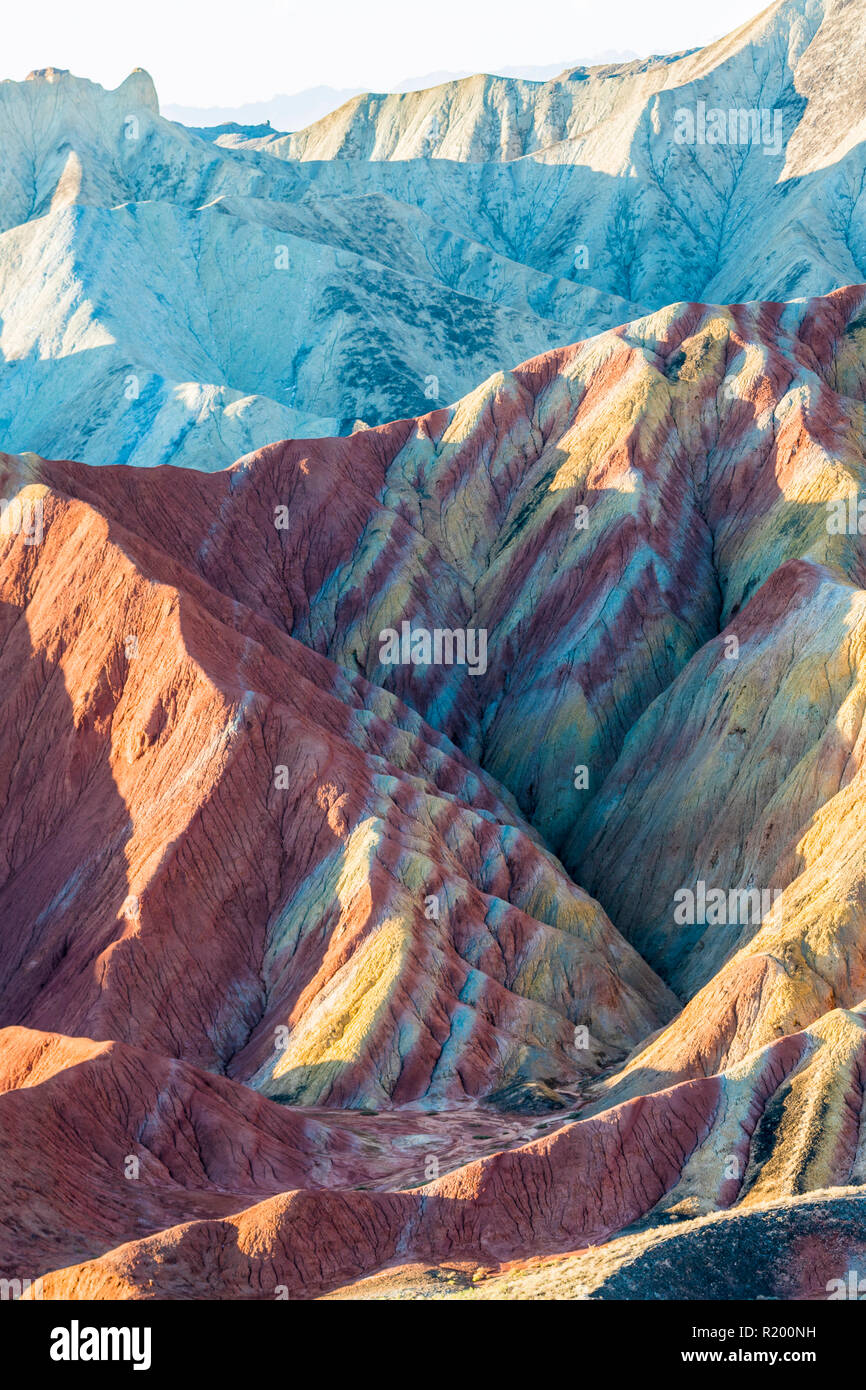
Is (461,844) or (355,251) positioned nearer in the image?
(461,844)

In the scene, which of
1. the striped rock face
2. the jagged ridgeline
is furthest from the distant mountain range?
the jagged ridgeline

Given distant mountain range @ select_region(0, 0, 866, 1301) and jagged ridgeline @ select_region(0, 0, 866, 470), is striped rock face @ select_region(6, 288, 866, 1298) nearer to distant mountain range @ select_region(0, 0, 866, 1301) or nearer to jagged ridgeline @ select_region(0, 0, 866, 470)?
distant mountain range @ select_region(0, 0, 866, 1301)

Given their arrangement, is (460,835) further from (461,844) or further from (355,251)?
(355,251)

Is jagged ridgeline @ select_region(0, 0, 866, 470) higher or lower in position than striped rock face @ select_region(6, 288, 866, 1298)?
higher

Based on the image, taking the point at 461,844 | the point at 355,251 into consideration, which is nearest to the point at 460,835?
the point at 461,844

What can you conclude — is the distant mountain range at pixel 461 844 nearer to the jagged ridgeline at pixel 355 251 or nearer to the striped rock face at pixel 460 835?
the striped rock face at pixel 460 835

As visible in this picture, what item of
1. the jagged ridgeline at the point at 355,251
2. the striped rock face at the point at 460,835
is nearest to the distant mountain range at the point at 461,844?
the striped rock face at the point at 460,835

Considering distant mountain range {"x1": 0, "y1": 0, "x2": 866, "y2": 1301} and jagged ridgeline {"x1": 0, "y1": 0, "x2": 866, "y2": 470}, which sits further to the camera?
jagged ridgeline {"x1": 0, "y1": 0, "x2": 866, "y2": 470}

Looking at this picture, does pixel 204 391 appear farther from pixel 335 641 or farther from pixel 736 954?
pixel 736 954
